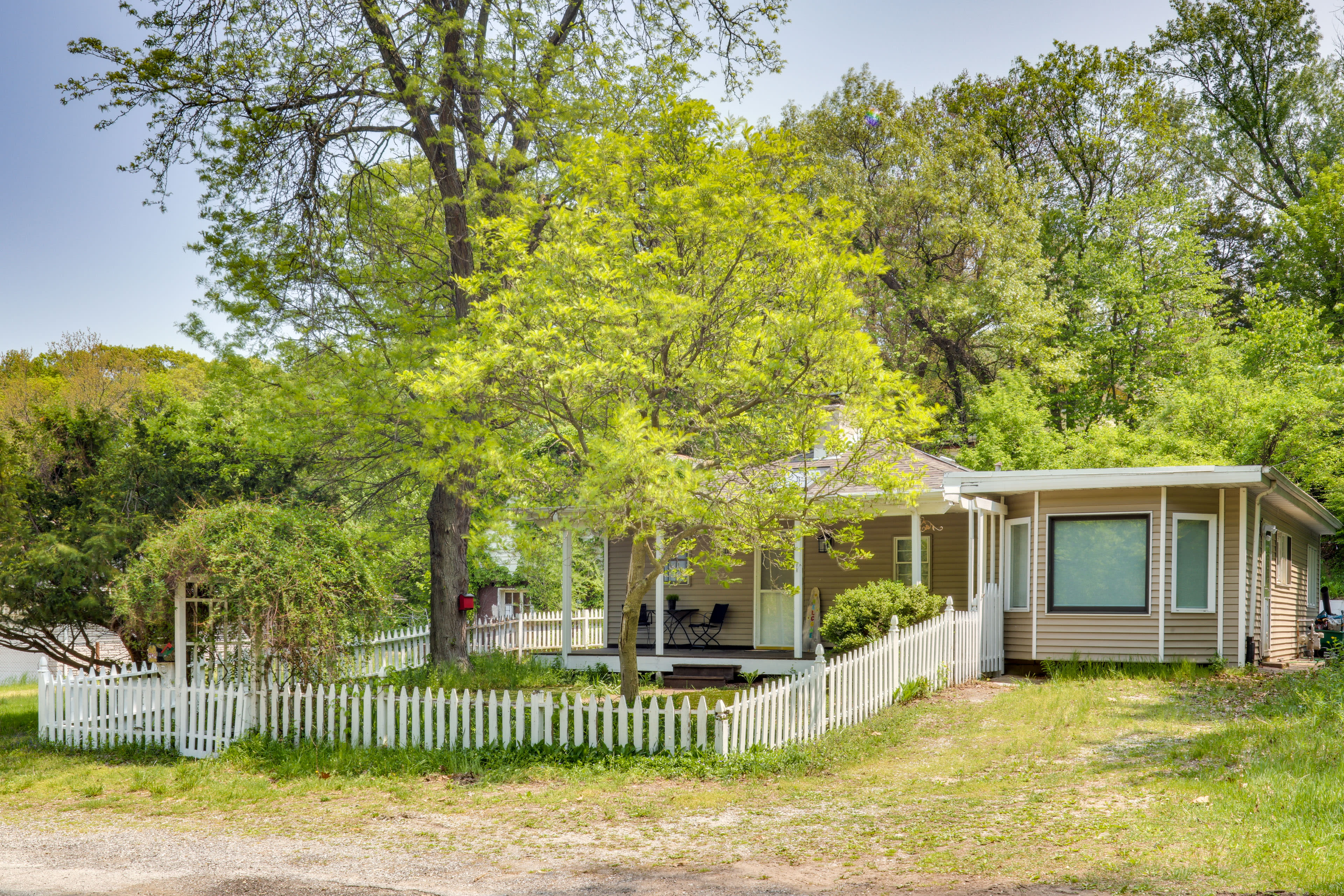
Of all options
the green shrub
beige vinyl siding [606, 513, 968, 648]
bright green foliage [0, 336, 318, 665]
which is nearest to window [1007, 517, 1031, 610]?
beige vinyl siding [606, 513, 968, 648]

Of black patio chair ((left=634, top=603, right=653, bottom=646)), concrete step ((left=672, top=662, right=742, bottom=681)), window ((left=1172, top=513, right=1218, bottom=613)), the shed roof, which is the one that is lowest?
concrete step ((left=672, top=662, right=742, bottom=681))

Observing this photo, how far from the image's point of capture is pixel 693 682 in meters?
16.2

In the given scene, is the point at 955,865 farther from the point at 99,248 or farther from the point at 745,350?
the point at 99,248

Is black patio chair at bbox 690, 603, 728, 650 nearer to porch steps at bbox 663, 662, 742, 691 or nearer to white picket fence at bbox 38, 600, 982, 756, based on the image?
porch steps at bbox 663, 662, 742, 691

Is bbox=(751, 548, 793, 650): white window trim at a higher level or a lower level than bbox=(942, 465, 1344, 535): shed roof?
lower

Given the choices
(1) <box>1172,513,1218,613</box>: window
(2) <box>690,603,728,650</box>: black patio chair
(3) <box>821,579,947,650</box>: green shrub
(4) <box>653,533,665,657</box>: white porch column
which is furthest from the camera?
(2) <box>690,603,728,650</box>: black patio chair

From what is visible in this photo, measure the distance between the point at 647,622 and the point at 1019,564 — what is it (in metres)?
6.79

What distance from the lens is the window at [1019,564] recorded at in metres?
15.9

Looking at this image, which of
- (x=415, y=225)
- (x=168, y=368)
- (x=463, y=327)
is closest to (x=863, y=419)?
(x=463, y=327)

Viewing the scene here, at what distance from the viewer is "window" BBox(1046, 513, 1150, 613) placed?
15.0 metres

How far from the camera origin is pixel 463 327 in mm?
11477

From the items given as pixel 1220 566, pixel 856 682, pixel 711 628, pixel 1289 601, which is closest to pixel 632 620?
pixel 856 682

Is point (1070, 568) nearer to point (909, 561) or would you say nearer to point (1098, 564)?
point (1098, 564)

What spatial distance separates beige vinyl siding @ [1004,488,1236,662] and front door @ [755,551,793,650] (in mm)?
4087
